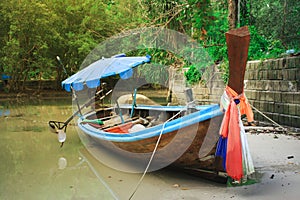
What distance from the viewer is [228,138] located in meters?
3.59

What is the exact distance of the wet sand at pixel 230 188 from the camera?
3684 millimetres

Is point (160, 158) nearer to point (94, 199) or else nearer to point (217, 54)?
point (94, 199)

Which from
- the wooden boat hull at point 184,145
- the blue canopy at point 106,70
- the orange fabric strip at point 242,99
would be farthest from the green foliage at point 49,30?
the orange fabric strip at point 242,99

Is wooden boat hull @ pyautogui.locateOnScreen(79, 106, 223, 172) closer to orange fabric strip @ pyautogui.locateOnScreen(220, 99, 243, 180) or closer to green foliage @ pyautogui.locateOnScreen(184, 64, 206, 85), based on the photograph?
orange fabric strip @ pyautogui.locateOnScreen(220, 99, 243, 180)

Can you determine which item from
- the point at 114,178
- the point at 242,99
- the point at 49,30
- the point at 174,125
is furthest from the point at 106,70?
the point at 49,30

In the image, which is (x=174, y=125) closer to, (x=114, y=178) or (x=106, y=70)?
(x=114, y=178)

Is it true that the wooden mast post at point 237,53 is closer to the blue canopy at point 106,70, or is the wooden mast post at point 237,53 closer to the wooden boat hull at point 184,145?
the wooden boat hull at point 184,145

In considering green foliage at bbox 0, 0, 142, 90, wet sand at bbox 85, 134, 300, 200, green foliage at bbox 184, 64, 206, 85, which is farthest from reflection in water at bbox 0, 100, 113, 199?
green foliage at bbox 0, 0, 142, 90

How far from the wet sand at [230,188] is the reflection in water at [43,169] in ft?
1.12

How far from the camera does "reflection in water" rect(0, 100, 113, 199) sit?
171 inches

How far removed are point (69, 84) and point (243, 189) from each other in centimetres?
394

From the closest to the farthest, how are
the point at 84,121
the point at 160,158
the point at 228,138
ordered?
the point at 228,138, the point at 160,158, the point at 84,121

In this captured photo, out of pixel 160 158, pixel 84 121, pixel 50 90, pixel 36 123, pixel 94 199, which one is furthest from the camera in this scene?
pixel 50 90

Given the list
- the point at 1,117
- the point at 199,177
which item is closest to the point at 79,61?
the point at 1,117
